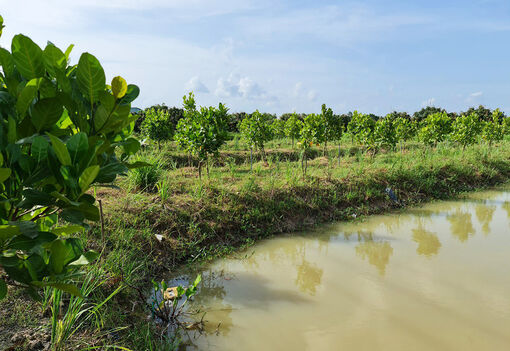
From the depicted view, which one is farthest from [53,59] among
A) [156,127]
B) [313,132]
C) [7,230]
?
[156,127]

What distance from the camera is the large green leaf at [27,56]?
115 cm

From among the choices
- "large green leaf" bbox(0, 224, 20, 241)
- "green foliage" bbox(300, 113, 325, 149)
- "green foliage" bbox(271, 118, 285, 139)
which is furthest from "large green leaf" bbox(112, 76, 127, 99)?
"green foliage" bbox(271, 118, 285, 139)

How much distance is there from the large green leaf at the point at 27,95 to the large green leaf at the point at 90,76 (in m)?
0.13

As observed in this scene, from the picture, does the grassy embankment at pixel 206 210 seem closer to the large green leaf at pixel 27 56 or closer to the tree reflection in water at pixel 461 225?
the tree reflection in water at pixel 461 225

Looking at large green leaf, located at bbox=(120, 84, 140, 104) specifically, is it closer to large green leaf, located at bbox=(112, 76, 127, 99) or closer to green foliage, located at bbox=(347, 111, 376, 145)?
large green leaf, located at bbox=(112, 76, 127, 99)

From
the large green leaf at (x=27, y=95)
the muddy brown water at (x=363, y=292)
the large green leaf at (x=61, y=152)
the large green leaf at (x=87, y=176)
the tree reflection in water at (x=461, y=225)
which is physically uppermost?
the large green leaf at (x=27, y=95)

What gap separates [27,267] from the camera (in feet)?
3.89

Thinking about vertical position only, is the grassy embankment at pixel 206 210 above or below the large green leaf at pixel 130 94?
below

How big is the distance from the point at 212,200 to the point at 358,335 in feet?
10.6

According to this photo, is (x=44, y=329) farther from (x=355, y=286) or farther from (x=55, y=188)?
(x=355, y=286)

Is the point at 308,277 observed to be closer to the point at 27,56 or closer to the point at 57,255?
the point at 57,255

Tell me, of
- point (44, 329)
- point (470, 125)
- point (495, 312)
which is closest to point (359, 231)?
point (495, 312)

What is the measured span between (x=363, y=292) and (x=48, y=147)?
12.3 ft

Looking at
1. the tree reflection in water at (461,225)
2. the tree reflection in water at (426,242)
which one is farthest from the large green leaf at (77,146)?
the tree reflection in water at (461,225)
